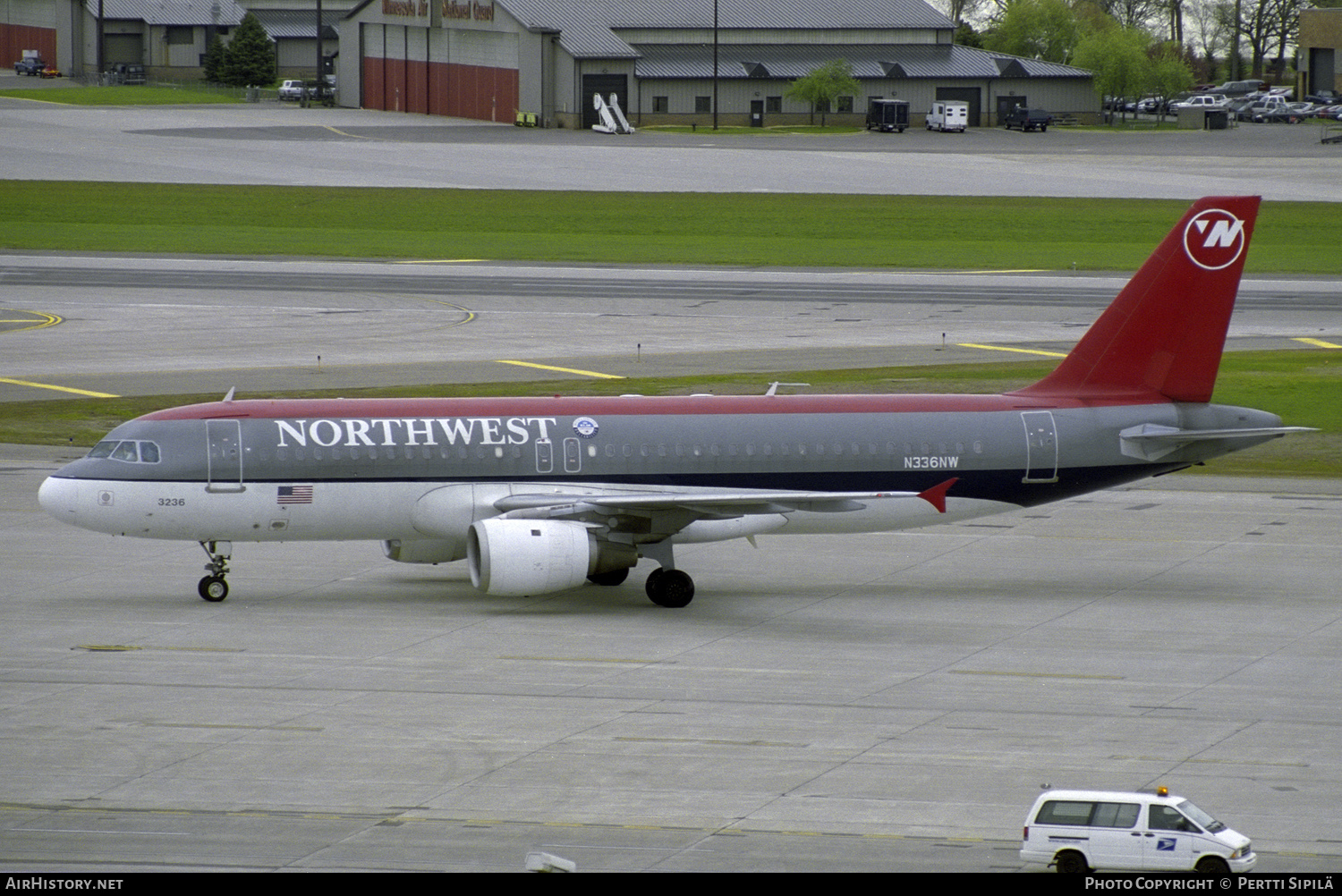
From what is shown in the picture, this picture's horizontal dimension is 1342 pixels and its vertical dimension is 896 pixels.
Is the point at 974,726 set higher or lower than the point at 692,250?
lower

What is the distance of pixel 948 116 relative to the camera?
19150 cm

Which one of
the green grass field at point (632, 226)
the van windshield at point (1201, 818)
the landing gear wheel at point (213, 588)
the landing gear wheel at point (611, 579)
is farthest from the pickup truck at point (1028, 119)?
the van windshield at point (1201, 818)

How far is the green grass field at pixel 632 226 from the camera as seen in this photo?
106 metres

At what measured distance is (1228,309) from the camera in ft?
131

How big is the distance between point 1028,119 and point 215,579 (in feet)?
547

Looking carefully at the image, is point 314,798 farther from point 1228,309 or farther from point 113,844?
point 1228,309

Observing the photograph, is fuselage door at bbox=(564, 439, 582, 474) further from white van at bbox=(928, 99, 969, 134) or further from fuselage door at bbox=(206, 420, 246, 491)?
white van at bbox=(928, 99, 969, 134)

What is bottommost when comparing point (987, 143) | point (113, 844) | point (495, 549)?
point (113, 844)

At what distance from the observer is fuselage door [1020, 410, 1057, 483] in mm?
38906

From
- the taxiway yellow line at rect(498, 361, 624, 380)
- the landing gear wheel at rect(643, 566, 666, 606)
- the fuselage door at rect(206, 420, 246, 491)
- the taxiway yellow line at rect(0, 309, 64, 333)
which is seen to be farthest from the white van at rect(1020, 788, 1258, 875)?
the taxiway yellow line at rect(0, 309, 64, 333)

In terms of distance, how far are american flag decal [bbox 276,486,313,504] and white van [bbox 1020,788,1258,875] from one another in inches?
768

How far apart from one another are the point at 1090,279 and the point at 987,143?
84908mm

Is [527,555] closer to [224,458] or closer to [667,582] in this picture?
[667,582]

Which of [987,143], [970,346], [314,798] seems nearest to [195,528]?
[314,798]
